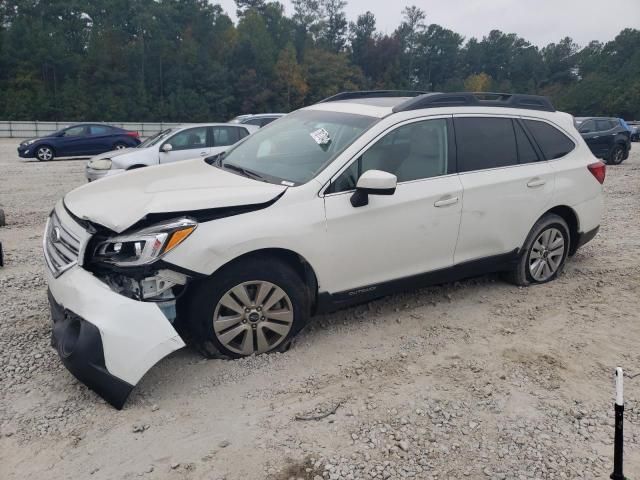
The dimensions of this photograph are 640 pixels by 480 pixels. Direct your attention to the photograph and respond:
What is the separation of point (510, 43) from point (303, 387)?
383 feet

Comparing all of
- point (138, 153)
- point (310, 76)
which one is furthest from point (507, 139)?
point (310, 76)

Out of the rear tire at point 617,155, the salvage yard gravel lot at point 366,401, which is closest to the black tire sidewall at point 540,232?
the salvage yard gravel lot at point 366,401

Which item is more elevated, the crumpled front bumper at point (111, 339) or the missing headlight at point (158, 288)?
the missing headlight at point (158, 288)

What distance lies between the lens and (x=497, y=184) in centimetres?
461

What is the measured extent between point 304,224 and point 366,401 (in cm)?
119

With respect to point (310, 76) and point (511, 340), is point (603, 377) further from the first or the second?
point (310, 76)

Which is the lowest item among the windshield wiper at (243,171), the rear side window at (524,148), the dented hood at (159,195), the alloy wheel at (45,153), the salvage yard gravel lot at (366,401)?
the salvage yard gravel lot at (366,401)

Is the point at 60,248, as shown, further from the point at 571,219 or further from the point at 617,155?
the point at 617,155

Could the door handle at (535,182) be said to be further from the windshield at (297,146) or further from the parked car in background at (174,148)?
the parked car in background at (174,148)

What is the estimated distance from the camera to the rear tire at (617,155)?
56.7 feet

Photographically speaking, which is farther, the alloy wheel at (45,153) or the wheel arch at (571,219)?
the alloy wheel at (45,153)

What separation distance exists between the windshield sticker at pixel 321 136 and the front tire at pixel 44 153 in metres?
16.2

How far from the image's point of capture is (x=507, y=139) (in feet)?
15.9

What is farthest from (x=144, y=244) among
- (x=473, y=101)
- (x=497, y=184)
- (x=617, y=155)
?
(x=617, y=155)
